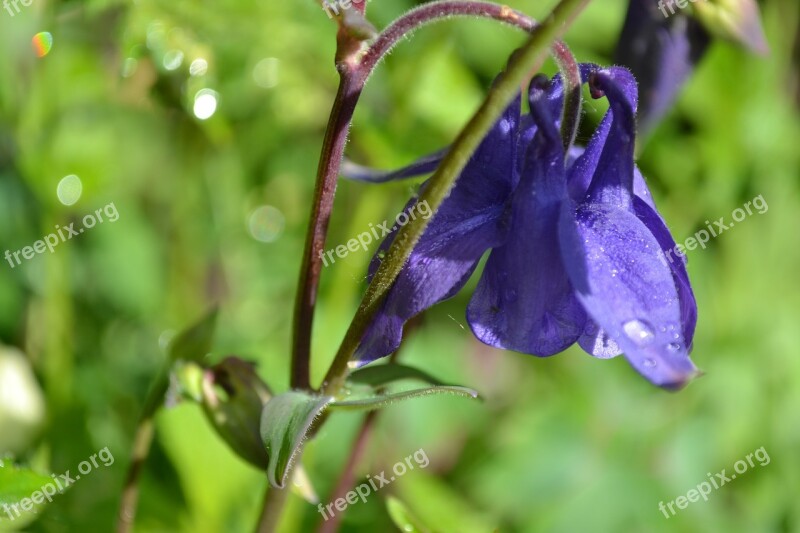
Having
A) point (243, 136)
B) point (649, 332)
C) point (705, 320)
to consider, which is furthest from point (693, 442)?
point (649, 332)

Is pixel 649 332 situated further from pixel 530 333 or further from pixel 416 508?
pixel 416 508

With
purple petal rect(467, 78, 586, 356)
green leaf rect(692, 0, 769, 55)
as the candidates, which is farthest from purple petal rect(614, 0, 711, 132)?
purple petal rect(467, 78, 586, 356)

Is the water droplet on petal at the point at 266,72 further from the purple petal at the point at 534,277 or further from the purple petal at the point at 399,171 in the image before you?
the purple petal at the point at 534,277

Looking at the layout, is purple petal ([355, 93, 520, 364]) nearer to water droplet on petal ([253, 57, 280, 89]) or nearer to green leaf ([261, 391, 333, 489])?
green leaf ([261, 391, 333, 489])

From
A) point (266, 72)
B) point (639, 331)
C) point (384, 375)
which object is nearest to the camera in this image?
point (639, 331)

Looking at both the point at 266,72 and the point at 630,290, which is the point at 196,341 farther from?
the point at 266,72

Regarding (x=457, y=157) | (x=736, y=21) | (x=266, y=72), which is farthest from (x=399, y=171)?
(x=266, y=72)
